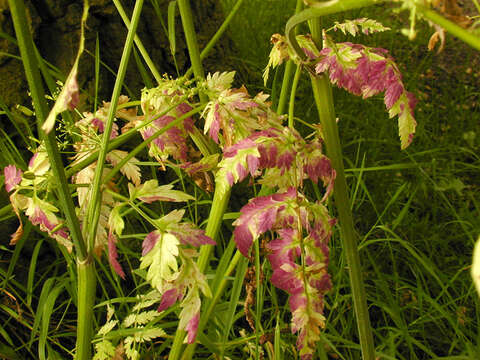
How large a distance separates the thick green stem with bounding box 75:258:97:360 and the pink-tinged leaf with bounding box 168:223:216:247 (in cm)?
13

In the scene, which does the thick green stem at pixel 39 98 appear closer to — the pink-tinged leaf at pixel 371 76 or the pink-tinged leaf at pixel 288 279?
the pink-tinged leaf at pixel 288 279

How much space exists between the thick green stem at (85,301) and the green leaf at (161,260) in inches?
3.6

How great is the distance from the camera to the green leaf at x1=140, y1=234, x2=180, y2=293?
0.70 metres

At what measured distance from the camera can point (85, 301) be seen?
763 millimetres

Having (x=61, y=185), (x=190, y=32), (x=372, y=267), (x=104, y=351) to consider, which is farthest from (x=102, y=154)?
(x=372, y=267)

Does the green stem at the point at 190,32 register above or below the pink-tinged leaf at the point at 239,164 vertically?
above

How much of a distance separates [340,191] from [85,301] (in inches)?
17.7

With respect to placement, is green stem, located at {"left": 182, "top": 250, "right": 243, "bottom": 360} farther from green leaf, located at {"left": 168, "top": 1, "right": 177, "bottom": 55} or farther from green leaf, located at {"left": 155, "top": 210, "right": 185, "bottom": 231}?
green leaf, located at {"left": 168, "top": 1, "right": 177, "bottom": 55}

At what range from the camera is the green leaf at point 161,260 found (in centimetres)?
70

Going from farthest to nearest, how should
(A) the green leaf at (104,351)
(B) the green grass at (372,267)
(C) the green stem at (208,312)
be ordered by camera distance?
1. (B) the green grass at (372,267)
2. (A) the green leaf at (104,351)
3. (C) the green stem at (208,312)

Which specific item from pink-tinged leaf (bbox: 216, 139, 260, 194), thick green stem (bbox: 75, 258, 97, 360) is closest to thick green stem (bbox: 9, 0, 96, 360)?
thick green stem (bbox: 75, 258, 97, 360)

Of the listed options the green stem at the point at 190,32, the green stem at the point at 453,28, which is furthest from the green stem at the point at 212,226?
the green stem at the point at 453,28

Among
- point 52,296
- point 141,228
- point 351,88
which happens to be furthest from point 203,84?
point 141,228

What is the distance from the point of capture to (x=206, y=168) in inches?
34.6
